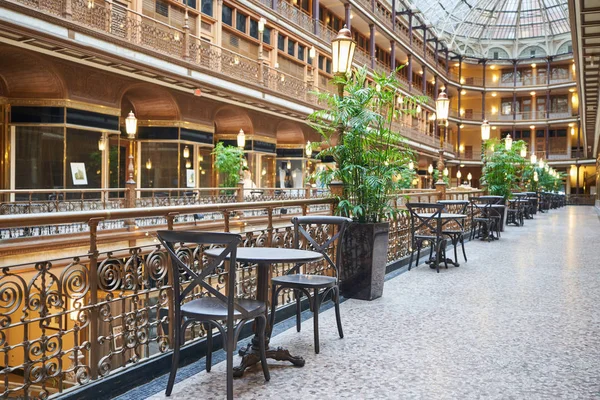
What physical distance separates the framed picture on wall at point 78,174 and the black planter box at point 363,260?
30.6 ft

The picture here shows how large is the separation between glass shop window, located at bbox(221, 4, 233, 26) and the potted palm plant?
43.9 feet

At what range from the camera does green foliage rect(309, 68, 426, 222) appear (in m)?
5.86

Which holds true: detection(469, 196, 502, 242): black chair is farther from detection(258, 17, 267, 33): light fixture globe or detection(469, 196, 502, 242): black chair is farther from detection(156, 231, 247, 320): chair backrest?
detection(156, 231, 247, 320): chair backrest

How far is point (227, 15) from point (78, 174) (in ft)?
28.4

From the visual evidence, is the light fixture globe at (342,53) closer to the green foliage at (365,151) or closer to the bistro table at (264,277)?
the green foliage at (365,151)

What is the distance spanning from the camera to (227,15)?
60.0 ft

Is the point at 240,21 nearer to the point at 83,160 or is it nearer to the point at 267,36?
the point at 267,36

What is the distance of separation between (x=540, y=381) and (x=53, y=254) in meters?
9.46

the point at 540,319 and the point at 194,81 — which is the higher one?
the point at 194,81

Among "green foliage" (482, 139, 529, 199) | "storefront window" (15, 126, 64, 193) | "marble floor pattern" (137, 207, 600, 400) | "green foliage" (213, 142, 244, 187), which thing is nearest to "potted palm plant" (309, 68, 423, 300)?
"marble floor pattern" (137, 207, 600, 400)

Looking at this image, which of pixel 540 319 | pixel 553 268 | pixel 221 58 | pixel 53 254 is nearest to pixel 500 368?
pixel 540 319

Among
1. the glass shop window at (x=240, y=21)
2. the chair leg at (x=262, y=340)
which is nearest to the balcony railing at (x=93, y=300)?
the chair leg at (x=262, y=340)

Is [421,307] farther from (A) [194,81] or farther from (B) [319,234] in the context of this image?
(A) [194,81]

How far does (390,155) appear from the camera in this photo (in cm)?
602
